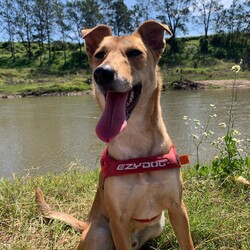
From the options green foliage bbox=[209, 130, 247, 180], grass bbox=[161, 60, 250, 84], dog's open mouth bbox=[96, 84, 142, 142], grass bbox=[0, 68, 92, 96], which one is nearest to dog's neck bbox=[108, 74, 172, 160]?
dog's open mouth bbox=[96, 84, 142, 142]

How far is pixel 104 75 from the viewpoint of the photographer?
259cm

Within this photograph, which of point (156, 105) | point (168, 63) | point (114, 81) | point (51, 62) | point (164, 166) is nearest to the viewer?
point (114, 81)

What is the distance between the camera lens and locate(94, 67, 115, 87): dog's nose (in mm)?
2573

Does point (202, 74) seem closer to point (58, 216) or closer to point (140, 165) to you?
point (58, 216)

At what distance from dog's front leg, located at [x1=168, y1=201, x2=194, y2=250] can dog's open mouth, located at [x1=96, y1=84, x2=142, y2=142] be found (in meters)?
0.88

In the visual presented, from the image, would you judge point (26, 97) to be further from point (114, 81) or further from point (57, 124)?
point (114, 81)

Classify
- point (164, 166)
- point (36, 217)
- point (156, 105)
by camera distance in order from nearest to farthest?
point (164, 166) → point (156, 105) → point (36, 217)

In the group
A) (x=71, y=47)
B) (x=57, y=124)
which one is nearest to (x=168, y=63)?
(x=71, y=47)

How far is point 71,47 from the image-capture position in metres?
53.8

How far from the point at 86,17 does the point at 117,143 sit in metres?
48.9

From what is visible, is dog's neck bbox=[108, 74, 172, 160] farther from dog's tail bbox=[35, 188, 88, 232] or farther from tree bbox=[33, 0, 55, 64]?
tree bbox=[33, 0, 55, 64]

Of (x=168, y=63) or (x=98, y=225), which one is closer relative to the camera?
(x=98, y=225)

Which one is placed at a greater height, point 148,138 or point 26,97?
A: point 148,138

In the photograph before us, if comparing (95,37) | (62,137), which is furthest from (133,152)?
(62,137)
